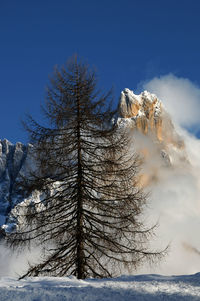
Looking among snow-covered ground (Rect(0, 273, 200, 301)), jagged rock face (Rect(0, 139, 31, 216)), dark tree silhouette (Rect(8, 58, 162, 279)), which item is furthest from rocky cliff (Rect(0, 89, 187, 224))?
snow-covered ground (Rect(0, 273, 200, 301))

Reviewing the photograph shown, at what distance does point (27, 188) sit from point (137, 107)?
122 meters

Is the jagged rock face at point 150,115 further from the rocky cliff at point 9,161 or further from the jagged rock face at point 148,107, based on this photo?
the rocky cliff at point 9,161

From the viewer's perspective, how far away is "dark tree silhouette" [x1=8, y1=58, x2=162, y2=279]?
7.88m

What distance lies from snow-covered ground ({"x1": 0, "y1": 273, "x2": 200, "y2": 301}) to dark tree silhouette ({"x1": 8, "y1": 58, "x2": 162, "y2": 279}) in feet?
11.8

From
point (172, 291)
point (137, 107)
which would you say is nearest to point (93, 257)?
point (172, 291)

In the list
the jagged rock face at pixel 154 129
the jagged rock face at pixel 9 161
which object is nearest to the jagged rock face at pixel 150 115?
the jagged rock face at pixel 154 129

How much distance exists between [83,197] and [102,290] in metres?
4.65

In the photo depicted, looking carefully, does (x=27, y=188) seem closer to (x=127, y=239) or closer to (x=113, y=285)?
(x=127, y=239)

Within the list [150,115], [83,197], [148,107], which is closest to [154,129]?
[150,115]

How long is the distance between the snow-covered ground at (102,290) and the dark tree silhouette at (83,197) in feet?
11.8

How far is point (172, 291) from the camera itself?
11.6ft

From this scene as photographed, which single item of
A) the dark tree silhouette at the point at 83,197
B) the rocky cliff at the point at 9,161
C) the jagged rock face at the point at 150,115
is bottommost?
the dark tree silhouette at the point at 83,197

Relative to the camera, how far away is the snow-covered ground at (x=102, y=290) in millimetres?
3354

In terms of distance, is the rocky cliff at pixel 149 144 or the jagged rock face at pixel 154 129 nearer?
the jagged rock face at pixel 154 129
